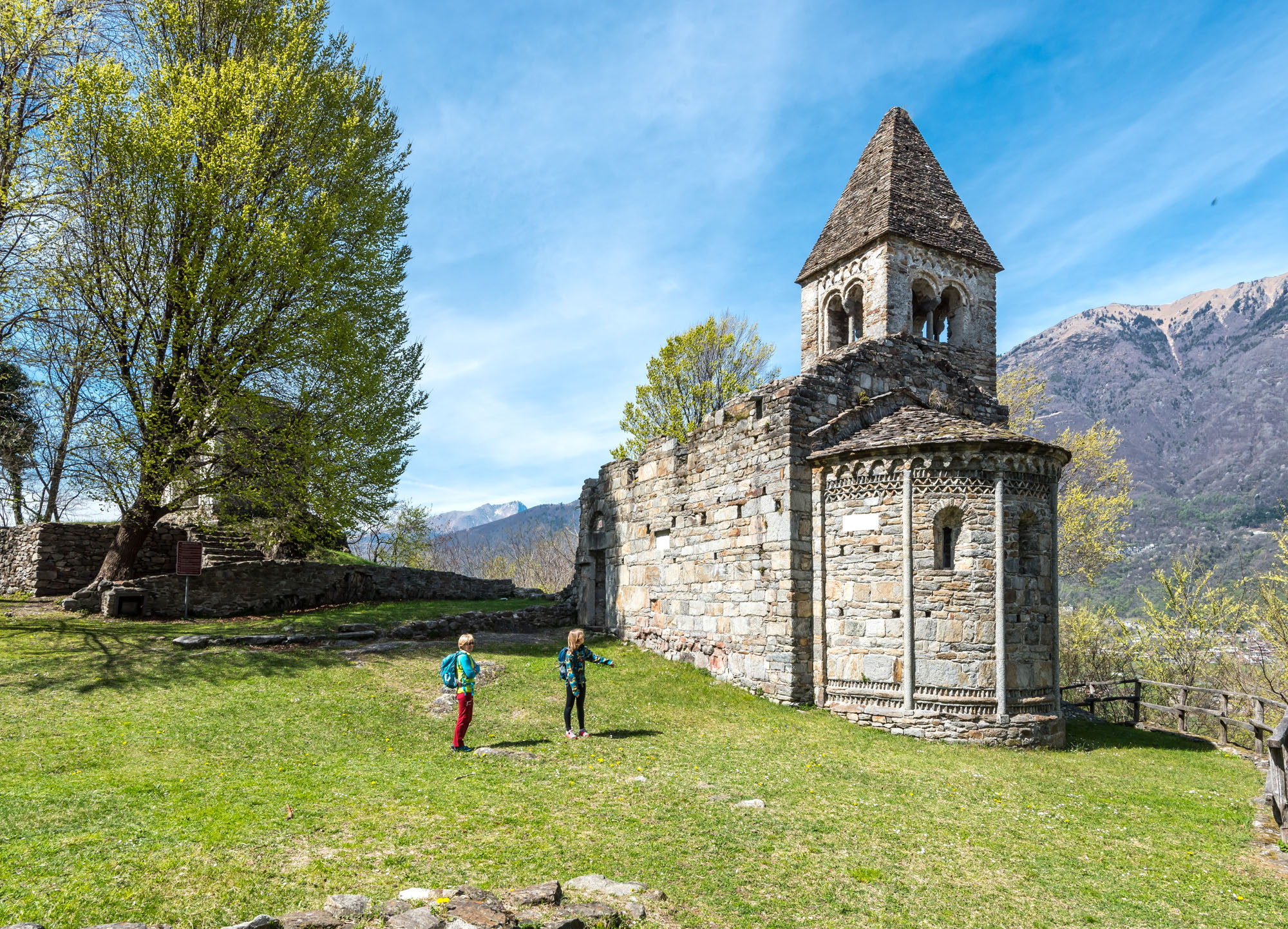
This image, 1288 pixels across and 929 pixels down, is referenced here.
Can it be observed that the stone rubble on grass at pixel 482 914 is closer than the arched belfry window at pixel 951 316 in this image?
Yes

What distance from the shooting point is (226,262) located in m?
15.8

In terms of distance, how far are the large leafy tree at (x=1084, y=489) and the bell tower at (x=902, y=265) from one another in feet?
30.0

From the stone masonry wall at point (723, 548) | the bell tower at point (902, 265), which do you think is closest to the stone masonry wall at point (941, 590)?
the stone masonry wall at point (723, 548)

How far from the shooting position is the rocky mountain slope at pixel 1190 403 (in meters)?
68.9

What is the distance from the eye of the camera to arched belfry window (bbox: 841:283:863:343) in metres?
21.4

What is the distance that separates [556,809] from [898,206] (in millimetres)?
19257

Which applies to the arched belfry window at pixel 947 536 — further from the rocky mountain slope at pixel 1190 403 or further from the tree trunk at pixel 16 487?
the rocky mountain slope at pixel 1190 403

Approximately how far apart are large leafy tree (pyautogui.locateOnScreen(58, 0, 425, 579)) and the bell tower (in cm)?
1323

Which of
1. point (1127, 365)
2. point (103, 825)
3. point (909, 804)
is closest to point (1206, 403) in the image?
point (1127, 365)

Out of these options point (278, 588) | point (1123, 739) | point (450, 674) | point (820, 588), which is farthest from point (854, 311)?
point (278, 588)

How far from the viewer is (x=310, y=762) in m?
8.63

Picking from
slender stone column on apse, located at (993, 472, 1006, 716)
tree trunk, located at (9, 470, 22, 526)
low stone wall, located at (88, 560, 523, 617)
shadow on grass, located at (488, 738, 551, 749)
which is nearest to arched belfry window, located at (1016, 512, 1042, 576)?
slender stone column on apse, located at (993, 472, 1006, 716)

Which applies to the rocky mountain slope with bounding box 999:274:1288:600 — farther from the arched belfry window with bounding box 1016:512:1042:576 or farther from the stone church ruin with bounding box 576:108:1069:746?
the stone church ruin with bounding box 576:108:1069:746

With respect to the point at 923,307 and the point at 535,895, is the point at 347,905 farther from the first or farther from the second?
the point at 923,307
